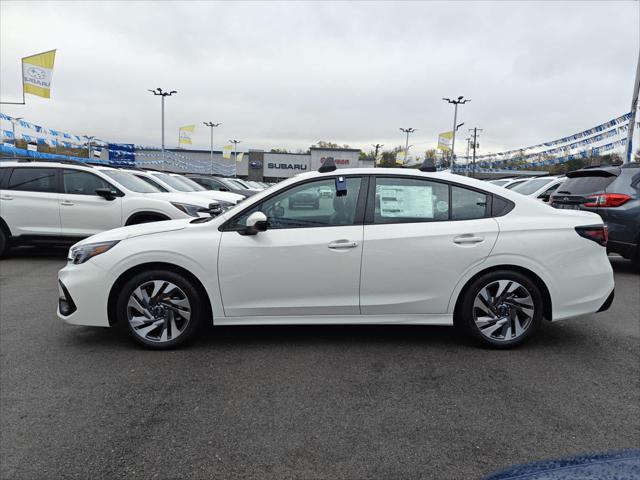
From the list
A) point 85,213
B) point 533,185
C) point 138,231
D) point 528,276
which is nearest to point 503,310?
point 528,276

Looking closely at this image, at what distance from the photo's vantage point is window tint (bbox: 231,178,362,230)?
3.92m

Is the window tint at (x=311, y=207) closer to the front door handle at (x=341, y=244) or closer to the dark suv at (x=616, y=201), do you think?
the front door handle at (x=341, y=244)

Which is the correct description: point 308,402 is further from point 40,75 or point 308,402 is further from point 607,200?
point 40,75

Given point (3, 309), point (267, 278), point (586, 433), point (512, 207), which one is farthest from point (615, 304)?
point (3, 309)

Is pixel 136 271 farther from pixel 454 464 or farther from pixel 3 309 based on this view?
pixel 454 464

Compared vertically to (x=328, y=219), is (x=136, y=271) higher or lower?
lower

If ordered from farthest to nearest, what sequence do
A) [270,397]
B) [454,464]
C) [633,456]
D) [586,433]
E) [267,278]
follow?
[267,278], [270,397], [586,433], [454,464], [633,456]

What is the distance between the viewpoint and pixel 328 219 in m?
3.92

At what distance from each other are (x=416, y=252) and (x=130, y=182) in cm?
671

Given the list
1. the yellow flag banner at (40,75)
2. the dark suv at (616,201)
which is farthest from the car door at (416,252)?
the yellow flag banner at (40,75)

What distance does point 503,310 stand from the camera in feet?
12.8

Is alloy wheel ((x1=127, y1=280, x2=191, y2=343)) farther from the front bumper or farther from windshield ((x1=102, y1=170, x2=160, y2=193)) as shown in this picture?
→ windshield ((x1=102, y1=170, x2=160, y2=193))

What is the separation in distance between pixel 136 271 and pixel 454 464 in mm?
2878

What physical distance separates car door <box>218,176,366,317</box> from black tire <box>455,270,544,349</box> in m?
0.96
